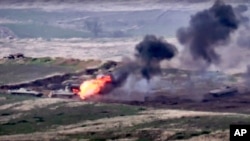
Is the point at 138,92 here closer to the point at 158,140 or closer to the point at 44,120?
the point at 44,120

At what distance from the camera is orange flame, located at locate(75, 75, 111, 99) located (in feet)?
376

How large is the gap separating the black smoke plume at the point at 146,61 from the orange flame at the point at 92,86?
2007 mm

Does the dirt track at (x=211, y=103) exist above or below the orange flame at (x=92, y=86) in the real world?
below

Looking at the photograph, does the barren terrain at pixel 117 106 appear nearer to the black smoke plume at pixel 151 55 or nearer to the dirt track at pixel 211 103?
the dirt track at pixel 211 103

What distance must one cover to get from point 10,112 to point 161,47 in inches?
1555

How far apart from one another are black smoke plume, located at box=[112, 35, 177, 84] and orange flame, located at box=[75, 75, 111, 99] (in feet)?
6.58

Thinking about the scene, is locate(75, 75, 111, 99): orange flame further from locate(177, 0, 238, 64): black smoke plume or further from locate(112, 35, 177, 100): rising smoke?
locate(177, 0, 238, 64): black smoke plume

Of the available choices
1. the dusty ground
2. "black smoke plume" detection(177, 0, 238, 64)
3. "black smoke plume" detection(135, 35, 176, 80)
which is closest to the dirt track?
the dusty ground

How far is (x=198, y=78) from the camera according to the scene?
129625 millimetres

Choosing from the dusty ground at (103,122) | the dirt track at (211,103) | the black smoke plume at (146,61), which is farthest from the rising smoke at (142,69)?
the dusty ground at (103,122)

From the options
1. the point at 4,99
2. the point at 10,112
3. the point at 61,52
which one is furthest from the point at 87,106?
the point at 61,52

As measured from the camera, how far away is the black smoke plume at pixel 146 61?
12244 cm

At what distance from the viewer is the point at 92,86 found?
4611 inches

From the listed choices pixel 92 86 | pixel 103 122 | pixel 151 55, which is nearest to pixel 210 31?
pixel 151 55
